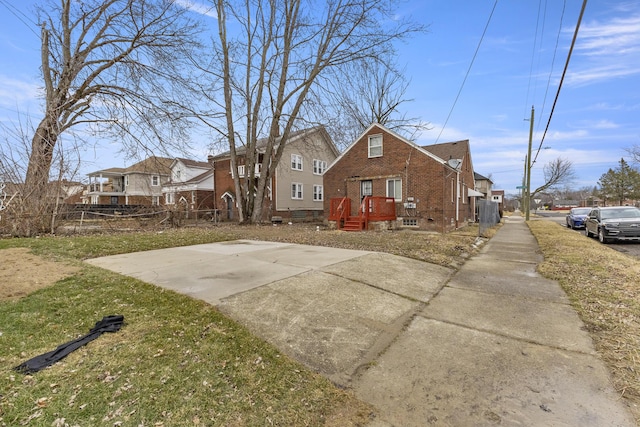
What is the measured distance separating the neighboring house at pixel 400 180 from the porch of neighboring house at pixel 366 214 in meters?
0.21

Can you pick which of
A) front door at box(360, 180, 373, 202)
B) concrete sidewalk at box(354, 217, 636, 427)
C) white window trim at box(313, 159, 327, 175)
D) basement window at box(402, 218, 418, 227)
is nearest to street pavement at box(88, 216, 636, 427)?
concrete sidewalk at box(354, 217, 636, 427)

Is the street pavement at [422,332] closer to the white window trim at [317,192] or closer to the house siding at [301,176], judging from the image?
the house siding at [301,176]

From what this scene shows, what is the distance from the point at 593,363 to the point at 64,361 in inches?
197

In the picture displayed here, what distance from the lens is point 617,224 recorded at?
1189 centimetres

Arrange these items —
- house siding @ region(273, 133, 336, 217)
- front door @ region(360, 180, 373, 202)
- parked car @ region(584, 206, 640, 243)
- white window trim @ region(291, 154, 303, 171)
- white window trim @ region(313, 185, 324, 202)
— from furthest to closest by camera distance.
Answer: white window trim @ region(313, 185, 324, 202)
white window trim @ region(291, 154, 303, 171)
house siding @ region(273, 133, 336, 217)
front door @ region(360, 180, 373, 202)
parked car @ region(584, 206, 640, 243)

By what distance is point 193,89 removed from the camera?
14.3 meters

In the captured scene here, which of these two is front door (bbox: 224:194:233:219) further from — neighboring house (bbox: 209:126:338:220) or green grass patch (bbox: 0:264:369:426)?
green grass patch (bbox: 0:264:369:426)

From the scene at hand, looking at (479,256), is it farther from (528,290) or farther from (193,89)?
(193,89)

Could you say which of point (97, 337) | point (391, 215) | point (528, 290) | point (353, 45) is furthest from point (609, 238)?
point (97, 337)

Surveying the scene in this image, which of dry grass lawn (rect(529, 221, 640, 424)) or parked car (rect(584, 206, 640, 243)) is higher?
parked car (rect(584, 206, 640, 243))

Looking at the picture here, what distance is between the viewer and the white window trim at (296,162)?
85.8 feet

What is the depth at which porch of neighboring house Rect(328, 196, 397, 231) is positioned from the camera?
50.8 feet

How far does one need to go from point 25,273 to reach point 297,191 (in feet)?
72.4

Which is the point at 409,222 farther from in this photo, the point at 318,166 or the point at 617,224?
the point at 318,166
